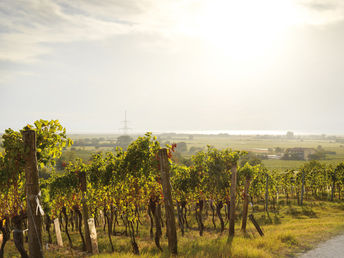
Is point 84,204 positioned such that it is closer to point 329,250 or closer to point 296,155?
point 329,250

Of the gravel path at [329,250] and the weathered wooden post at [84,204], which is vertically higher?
the weathered wooden post at [84,204]

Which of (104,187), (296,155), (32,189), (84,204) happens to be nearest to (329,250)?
(104,187)

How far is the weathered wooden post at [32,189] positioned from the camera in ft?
24.9

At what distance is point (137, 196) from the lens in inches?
543

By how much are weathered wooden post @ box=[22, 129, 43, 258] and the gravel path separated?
11.4 meters

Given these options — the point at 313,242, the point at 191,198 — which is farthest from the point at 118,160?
the point at 313,242

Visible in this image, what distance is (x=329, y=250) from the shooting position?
39.4 ft

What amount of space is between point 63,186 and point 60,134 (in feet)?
21.0

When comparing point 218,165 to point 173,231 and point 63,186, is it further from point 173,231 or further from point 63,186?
point 63,186

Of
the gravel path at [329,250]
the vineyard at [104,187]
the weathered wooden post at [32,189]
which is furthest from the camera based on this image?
the gravel path at [329,250]

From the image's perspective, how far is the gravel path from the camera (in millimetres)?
11259

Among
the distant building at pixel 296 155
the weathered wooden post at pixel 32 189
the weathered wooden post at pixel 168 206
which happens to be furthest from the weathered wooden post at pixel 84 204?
the distant building at pixel 296 155

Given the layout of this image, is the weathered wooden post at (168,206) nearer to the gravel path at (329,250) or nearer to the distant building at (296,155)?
the gravel path at (329,250)

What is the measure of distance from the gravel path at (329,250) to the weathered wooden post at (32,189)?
11373 mm
